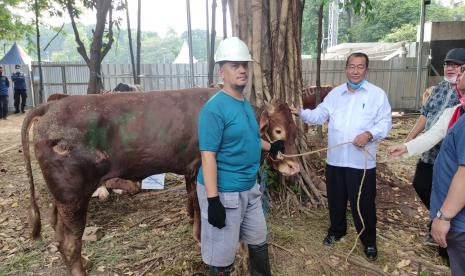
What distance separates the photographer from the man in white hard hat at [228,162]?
7.98 feet

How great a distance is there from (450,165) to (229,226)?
1.41 m

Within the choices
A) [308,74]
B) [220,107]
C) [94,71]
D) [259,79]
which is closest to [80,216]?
[220,107]

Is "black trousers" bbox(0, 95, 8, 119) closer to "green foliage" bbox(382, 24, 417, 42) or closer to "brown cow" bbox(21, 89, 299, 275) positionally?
"brown cow" bbox(21, 89, 299, 275)

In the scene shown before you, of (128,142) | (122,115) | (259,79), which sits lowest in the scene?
(128,142)

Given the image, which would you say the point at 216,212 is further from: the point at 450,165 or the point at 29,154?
the point at 29,154

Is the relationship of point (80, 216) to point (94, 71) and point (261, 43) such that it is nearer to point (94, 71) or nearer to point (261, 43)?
point (261, 43)

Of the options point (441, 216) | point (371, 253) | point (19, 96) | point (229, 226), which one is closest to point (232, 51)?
point (229, 226)

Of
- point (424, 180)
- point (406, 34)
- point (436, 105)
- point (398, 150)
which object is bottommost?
point (424, 180)

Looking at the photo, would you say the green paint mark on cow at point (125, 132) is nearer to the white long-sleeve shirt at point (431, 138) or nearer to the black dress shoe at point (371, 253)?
the white long-sleeve shirt at point (431, 138)

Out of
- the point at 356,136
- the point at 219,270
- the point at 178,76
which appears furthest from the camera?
the point at 178,76

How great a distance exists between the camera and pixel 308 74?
53.7 feet

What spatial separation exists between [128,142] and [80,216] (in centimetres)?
78

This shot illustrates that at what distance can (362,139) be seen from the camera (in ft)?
11.2

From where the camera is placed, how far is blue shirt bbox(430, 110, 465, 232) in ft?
6.73
